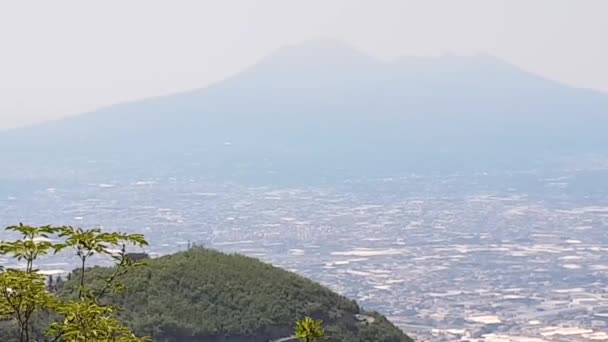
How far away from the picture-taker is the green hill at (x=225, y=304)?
141 feet

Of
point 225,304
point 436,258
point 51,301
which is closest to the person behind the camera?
point 51,301

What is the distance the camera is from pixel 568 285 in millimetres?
128125

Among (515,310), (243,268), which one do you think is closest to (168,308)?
(243,268)

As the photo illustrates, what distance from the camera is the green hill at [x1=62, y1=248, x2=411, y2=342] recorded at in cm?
4306

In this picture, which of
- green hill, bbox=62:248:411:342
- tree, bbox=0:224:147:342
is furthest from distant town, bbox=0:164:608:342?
tree, bbox=0:224:147:342

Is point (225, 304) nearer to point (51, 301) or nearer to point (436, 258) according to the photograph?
point (51, 301)

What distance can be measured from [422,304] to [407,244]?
50365 mm

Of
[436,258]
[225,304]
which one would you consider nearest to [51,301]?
[225,304]

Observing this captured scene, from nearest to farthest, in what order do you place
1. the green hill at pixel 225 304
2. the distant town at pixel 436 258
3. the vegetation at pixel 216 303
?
the vegetation at pixel 216 303 → the green hill at pixel 225 304 → the distant town at pixel 436 258

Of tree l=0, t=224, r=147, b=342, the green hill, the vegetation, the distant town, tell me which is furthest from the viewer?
the distant town

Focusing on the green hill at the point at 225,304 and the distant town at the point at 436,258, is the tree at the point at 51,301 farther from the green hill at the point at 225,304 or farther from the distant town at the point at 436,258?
the distant town at the point at 436,258

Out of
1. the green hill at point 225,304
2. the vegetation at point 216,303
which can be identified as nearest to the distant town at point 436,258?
the vegetation at point 216,303

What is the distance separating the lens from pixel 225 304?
45.9m

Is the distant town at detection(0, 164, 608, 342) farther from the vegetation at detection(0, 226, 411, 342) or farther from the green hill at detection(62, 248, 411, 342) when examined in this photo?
the green hill at detection(62, 248, 411, 342)
